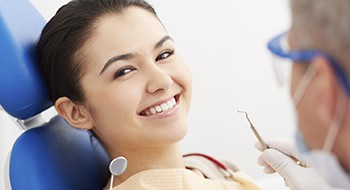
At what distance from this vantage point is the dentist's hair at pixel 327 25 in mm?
791

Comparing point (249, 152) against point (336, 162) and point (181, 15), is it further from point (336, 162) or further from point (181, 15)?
point (336, 162)

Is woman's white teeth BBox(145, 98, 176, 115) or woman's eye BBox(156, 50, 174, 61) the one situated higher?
woman's eye BBox(156, 50, 174, 61)

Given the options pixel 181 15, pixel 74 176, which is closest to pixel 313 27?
pixel 74 176

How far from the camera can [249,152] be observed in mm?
2891

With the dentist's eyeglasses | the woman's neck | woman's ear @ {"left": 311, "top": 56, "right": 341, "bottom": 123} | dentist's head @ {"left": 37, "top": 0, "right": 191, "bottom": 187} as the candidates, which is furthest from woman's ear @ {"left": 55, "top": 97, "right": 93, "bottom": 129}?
woman's ear @ {"left": 311, "top": 56, "right": 341, "bottom": 123}

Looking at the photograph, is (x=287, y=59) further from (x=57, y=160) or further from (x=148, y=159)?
(x=57, y=160)

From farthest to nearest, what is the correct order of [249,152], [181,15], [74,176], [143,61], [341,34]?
[249,152]
[181,15]
[74,176]
[143,61]
[341,34]

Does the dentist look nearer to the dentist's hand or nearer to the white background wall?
the dentist's hand

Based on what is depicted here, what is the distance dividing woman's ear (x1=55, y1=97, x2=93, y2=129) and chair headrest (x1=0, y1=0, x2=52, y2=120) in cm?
5

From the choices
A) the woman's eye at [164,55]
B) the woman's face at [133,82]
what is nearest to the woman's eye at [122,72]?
the woman's face at [133,82]

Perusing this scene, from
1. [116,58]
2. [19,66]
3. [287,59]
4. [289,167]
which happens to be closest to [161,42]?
[116,58]

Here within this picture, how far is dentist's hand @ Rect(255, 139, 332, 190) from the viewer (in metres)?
1.53

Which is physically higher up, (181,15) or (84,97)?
(84,97)

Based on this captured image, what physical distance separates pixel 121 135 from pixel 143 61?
22cm
